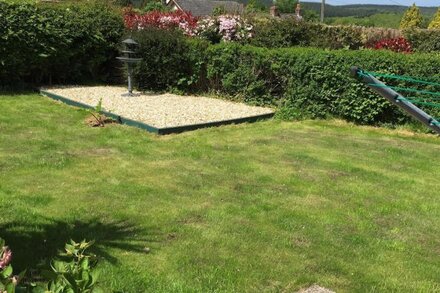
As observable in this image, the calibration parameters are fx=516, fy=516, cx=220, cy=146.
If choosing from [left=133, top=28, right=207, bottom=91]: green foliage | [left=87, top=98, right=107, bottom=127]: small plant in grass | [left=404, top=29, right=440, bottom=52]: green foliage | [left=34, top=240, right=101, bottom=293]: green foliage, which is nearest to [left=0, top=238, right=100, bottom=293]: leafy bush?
[left=34, top=240, right=101, bottom=293]: green foliage

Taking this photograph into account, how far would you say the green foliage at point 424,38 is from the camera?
19.7 meters

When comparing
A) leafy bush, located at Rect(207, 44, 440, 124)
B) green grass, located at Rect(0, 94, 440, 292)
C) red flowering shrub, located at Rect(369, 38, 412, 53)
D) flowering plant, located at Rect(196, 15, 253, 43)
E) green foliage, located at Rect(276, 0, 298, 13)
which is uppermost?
green foliage, located at Rect(276, 0, 298, 13)

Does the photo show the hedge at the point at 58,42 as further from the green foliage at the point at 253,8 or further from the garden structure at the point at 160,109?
the green foliage at the point at 253,8

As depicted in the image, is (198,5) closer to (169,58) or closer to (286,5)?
(169,58)

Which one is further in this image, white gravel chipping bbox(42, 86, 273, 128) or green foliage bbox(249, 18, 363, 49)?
green foliage bbox(249, 18, 363, 49)

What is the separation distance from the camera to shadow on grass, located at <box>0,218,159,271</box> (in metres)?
4.01

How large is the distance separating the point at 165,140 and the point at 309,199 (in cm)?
334

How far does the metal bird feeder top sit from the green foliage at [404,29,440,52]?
37.5 feet

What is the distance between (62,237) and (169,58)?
9.29 metres

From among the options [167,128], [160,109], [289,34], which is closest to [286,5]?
[289,34]

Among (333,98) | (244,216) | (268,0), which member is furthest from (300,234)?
(268,0)

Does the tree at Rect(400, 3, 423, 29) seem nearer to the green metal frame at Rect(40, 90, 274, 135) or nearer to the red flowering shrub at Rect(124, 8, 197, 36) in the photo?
the red flowering shrub at Rect(124, 8, 197, 36)

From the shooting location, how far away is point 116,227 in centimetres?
468

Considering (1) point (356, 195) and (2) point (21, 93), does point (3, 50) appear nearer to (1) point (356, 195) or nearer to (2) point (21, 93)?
(2) point (21, 93)
